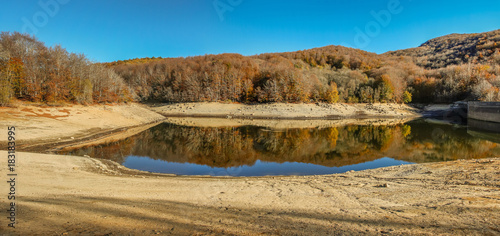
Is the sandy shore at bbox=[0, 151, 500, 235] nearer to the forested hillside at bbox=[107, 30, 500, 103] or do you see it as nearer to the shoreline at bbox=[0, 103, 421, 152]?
the shoreline at bbox=[0, 103, 421, 152]

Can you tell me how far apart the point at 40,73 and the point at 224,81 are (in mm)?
32418

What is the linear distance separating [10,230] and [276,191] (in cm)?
490

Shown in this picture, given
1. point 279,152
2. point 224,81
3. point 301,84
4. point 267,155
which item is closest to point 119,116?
point 267,155

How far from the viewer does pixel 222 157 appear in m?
12.9

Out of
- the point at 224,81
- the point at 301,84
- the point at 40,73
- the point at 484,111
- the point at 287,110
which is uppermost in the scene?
the point at 224,81

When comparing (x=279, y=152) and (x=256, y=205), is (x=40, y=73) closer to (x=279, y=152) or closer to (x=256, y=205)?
(x=279, y=152)

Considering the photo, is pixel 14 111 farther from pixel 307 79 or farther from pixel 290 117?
pixel 307 79

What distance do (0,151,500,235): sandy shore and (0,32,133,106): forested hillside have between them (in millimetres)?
19709

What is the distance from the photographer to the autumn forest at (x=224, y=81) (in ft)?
79.9

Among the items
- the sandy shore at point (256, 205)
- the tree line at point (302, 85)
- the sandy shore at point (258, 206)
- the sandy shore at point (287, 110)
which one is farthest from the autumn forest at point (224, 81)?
the sandy shore at point (258, 206)

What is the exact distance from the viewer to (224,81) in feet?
171

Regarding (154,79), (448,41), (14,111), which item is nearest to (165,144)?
(14,111)

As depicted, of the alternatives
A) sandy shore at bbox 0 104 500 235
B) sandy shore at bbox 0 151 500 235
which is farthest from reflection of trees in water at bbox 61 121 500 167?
sandy shore at bbox 0 151 500 235

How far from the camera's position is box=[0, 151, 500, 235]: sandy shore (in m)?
3.38
